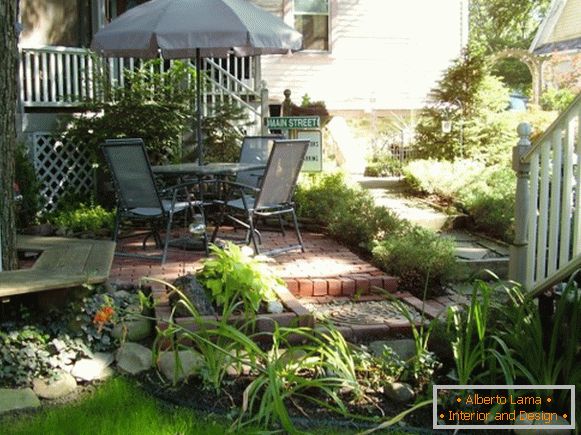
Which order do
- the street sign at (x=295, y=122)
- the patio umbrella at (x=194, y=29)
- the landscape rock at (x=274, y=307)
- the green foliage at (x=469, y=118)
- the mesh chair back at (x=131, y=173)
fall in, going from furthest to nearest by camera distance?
1. the green foliage at (x=469, y=118)
2. the street sign at (x=295, y=122)
3. the patio umbrella at (x=194, y=29)
4. the mesh chair back at (x=131, y=173)
5. the landscape rock at (x=274, y=307)

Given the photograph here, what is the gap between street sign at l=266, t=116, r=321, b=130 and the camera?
8586 millimetres

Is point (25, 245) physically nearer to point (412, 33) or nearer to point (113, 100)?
point (113, 100)

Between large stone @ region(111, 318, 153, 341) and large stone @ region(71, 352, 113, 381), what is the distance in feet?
0.62

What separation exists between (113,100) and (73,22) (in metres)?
2.84

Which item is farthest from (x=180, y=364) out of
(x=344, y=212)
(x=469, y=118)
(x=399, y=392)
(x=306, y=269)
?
(x=469, y=118)

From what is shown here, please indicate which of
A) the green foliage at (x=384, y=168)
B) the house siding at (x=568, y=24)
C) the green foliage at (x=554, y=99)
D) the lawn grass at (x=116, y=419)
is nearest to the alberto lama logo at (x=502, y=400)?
the lawn grass at (x=116, y=419)

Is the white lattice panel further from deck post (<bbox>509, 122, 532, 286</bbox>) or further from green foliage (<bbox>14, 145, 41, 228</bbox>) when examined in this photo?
deck post (<bbox>509, 122, 532, 286</bbox>)

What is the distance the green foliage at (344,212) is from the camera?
22.0ft

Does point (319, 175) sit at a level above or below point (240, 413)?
above

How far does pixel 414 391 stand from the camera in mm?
3816

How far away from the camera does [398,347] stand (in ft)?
14.0

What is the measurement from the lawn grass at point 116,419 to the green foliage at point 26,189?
500 centimetres

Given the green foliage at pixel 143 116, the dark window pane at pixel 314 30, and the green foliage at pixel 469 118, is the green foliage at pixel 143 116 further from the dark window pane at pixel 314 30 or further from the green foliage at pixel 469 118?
the dark window pane at pixel 314 30

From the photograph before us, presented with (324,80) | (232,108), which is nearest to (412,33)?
(324,80)
